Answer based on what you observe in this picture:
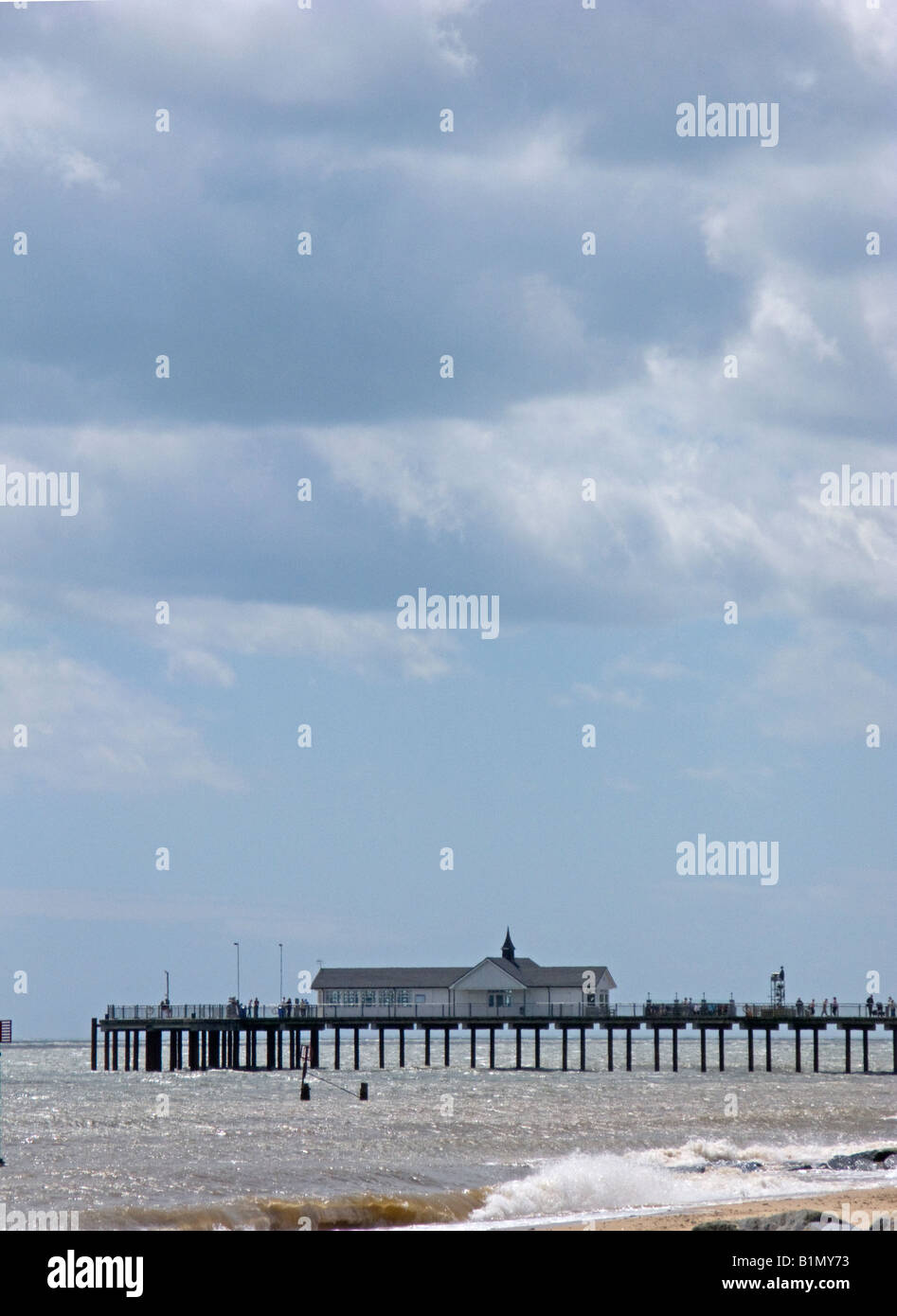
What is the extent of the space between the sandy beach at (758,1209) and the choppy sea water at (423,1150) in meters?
1.14

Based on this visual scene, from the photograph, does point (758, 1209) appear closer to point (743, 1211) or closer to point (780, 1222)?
point (743, 1211)

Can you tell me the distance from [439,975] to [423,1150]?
58.6 meters

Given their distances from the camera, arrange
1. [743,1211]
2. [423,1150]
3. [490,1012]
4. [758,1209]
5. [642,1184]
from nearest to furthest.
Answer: [743,1211], [758,1209], [642,1184], [423,1150], [490,1012]

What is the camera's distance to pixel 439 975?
327 feet

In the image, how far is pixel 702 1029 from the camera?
8306 cm

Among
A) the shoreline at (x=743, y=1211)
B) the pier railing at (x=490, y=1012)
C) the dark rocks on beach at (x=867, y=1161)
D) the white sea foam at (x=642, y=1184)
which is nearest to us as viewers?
the shoreline at (x=743, y=1211)

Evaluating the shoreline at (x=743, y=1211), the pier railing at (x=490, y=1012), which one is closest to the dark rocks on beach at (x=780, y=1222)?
the shoreline at (x=743, y=1211)

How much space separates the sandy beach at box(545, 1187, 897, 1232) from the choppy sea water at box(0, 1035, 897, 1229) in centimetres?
114

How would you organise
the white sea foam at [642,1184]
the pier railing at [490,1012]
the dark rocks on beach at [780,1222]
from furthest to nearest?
the pier railing at [490,1012] < the white sea foam at [642,1184] < the dark rocks on beach at [780,1222]

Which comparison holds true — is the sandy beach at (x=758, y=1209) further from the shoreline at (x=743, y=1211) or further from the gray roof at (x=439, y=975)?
the gray roof at (x=439, y=975)

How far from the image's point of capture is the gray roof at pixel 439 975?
97.5 metres

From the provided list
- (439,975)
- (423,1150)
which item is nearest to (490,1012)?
(439,975)

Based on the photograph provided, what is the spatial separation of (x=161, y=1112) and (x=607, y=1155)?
2439 centimetres
